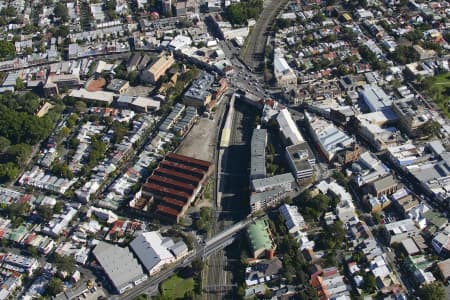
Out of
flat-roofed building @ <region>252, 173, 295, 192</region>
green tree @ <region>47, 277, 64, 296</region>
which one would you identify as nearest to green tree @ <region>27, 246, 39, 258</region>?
green tree @ <region>47, 277, 64, 296</region>

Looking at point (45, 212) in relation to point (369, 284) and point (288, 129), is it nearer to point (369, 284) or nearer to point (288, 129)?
point (288, 129)

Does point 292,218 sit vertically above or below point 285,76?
below

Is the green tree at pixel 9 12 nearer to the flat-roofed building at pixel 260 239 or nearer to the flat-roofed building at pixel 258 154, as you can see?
the flat-roofed building at pixel 258 154

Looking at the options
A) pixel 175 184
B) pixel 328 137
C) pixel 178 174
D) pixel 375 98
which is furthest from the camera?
pixel 375 98

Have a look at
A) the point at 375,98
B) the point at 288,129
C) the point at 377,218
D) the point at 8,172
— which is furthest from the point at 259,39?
the point at 8,172

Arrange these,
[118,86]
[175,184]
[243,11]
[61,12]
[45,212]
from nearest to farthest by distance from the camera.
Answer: [45,212], [175,184], [118,86], [243,11], [61,12]

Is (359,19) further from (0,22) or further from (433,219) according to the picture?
(0,22)

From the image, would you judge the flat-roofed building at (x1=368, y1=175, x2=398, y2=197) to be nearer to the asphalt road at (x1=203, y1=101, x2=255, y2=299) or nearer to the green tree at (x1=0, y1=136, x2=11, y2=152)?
the asphalt road at (x1=203, y1=101, x2=255, y2=299)
